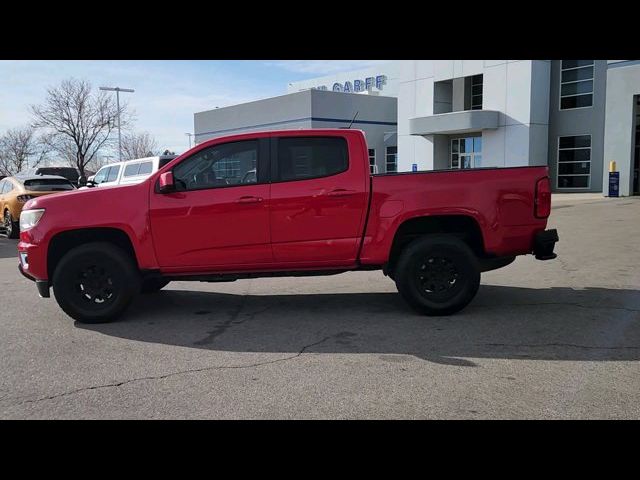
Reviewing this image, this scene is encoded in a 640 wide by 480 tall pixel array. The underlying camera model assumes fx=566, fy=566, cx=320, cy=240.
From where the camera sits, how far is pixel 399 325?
20.2 ft

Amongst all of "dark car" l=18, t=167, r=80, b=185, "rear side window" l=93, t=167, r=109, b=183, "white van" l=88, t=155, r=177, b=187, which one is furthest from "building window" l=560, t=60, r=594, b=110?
"dark car" l=18, t=167, r=80, b=185

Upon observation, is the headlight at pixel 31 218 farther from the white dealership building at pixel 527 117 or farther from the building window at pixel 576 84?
the building window at pixel 576 84

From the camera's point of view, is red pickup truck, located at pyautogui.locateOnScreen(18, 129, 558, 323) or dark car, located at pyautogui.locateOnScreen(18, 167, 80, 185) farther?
dark car, located at pyautogui.locateOnScreen(18, 167, 80, 185)

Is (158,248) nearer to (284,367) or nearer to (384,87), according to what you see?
(284,367)

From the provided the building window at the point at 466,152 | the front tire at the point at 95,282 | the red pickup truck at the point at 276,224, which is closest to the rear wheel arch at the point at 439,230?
the red pickup truck at the point at 276,224

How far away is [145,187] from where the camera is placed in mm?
6367

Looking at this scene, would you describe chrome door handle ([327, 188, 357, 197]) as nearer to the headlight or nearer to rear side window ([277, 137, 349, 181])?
rear side window ([277, 137, 349, 181])

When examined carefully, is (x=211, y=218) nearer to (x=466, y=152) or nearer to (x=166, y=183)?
(x=166, y=183)

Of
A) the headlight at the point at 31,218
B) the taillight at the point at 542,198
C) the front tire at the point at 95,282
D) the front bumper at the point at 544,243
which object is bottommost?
the front tire at the point at 95,282

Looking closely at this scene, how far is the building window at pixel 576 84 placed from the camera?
106ft

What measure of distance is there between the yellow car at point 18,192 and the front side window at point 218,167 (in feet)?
34.8

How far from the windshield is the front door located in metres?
11.0

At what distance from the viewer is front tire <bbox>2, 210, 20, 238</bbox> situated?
1554 centimetres
